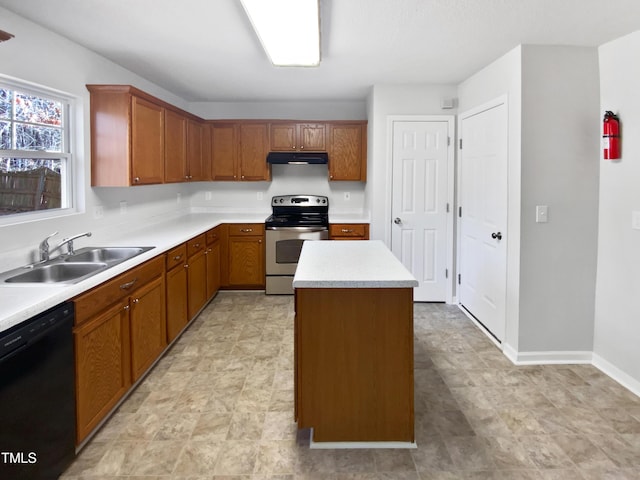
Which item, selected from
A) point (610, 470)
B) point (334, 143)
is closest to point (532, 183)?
point (610, 470)

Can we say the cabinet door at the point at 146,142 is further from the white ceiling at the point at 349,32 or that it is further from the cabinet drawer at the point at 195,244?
the cabinet drawer at the point at 195,244

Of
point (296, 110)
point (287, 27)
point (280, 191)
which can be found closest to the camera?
point (287, 27)

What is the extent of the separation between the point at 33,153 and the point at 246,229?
8.59 feet

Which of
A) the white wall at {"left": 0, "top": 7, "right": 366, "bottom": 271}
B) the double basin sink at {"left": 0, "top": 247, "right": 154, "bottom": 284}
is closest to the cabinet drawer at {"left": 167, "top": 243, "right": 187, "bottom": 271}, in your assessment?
the double basin sink at {"left": 0, "top": 247, "right": 154, "bottom": 284}

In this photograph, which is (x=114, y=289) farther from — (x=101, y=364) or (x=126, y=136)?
(x=126, y=136)

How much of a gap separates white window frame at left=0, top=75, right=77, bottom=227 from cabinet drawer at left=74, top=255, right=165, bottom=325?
0.71m

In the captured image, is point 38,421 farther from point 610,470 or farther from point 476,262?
point 476,262

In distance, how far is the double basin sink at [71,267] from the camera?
7.84ft

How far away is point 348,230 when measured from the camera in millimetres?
5086

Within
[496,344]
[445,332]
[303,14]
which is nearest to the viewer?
[303,14]

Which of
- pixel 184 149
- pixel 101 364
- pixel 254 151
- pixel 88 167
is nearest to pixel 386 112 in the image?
pixel 254 151

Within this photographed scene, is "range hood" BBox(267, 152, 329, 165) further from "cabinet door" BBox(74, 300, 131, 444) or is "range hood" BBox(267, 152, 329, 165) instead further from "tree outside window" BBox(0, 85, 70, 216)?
"cabinet door" BBox(74, 300, 131, 444)

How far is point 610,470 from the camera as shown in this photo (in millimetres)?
2057

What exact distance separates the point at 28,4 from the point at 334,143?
3.47 m
